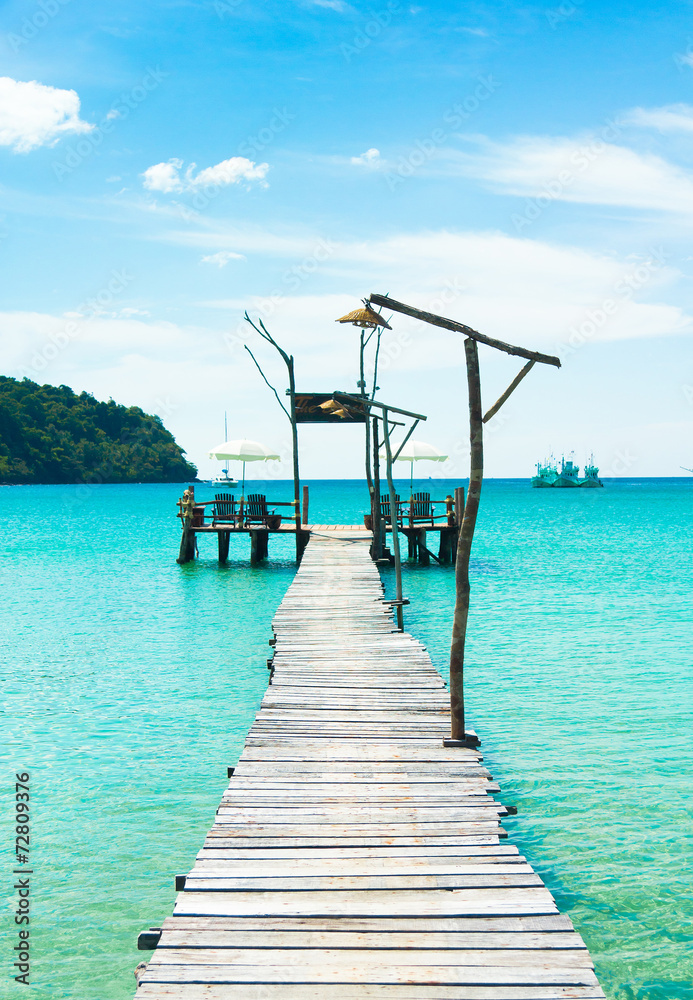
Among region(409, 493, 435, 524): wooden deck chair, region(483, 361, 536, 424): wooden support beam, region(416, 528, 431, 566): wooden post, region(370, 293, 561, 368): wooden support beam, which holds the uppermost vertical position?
region(370, 293, 561, 368): wooden support beam

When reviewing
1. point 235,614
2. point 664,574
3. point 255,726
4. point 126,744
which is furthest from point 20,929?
point 664,574

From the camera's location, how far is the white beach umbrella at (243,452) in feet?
87.4

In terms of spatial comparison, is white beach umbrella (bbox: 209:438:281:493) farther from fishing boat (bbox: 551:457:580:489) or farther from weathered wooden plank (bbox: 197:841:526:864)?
fishing boat (bbox: 551:457:580:489)

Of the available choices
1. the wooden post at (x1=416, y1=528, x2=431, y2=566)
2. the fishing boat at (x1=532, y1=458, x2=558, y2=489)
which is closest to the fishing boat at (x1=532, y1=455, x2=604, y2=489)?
the fishing boat at (x1=532, y1=458, x2=558, y2=489)

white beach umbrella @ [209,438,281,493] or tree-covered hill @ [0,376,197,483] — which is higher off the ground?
tree-covered hill @ [0,376,197,483]

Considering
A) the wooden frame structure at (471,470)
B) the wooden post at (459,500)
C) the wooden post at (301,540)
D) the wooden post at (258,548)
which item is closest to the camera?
the wooden frame structure at (471,470)

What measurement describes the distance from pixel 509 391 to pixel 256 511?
20260mm

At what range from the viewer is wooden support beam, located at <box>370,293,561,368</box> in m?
6.28

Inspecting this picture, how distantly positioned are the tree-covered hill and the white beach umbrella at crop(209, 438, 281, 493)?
114577 millimetres

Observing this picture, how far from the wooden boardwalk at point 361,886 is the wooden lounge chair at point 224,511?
19441mm

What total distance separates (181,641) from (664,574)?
18.6m

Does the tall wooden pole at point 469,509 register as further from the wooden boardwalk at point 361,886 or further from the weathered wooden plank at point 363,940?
the weathered wooden plank at point 363,940

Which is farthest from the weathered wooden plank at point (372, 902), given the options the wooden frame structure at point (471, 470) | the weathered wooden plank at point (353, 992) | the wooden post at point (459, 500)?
the wooden post at point (459, 500)

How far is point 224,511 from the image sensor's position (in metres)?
Result: 27.3
